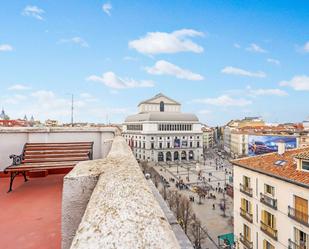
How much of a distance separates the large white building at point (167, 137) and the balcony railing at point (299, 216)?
53845mm

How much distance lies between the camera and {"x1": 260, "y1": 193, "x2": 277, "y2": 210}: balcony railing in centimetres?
1312

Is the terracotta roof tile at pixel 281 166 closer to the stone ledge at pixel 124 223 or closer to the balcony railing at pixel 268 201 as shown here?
the balcony railing at pixel 268 201

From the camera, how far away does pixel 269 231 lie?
44.0 feet

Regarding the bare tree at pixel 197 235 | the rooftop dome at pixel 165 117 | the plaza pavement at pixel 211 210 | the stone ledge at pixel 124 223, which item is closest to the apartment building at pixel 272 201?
the bare tree at pixel 197 235

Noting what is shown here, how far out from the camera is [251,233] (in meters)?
15.2

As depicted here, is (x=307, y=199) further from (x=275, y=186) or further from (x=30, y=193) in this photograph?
(x=30, y=193)

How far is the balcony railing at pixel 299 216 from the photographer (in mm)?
11242

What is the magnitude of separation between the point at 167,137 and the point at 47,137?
6075cm

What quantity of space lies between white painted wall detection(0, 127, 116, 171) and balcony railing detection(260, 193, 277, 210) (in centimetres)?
957

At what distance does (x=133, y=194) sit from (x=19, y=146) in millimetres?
6580

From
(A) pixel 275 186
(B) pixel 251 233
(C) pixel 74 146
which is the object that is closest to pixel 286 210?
(A) pixel 275 186

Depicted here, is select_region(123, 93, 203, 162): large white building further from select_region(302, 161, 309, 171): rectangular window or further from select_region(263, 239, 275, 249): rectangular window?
select_region(302, 161, 309, 171): rectangular window

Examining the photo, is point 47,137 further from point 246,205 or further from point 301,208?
point 246,205

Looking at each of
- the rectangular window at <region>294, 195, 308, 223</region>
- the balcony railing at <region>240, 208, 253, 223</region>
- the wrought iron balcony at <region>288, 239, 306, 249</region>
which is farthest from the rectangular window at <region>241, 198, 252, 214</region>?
the rectangular window at <region>294, 195, 308, 223</region>
